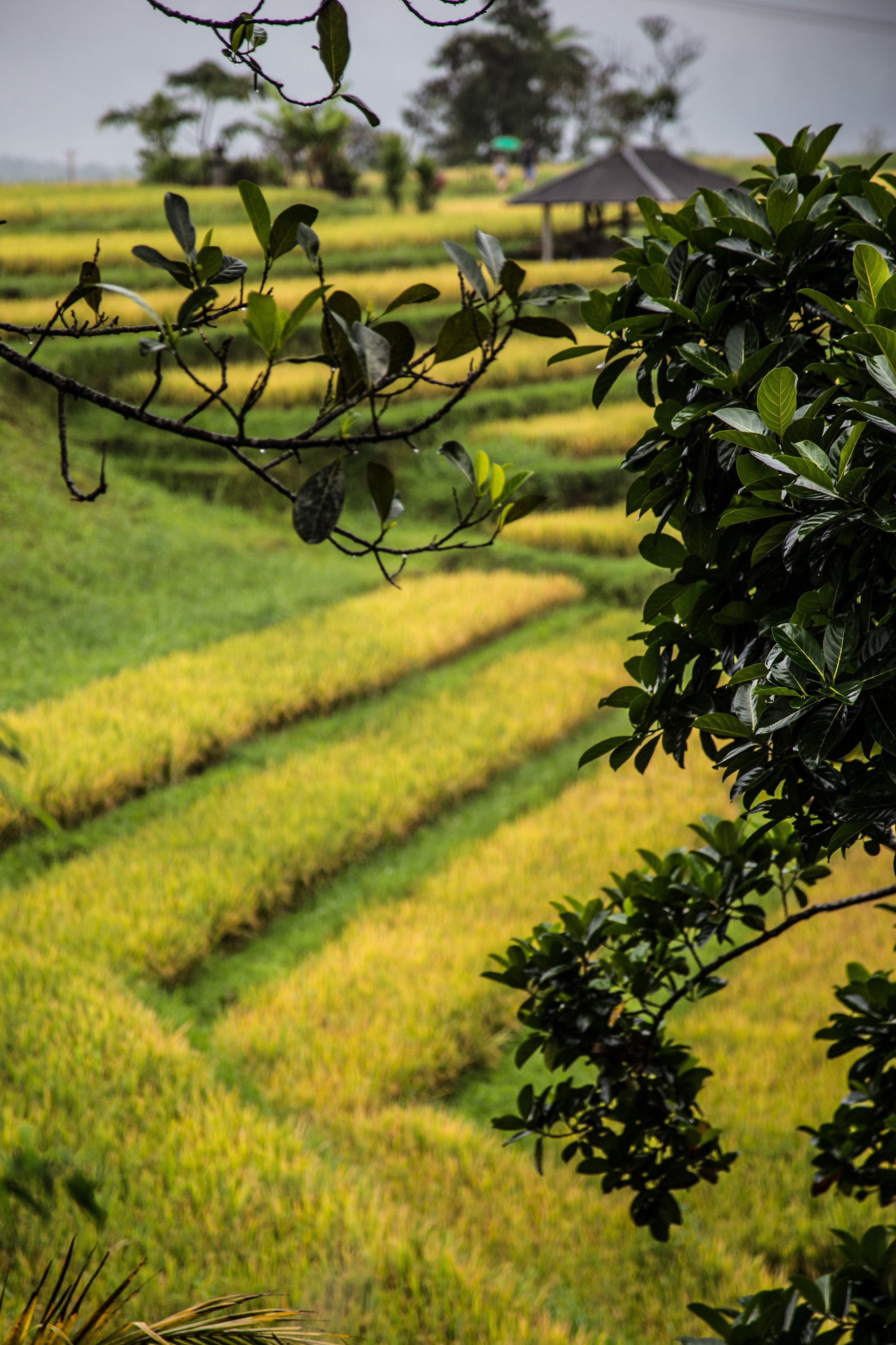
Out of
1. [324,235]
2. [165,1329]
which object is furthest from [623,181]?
[165,1329]

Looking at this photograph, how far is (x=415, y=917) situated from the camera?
327 cm

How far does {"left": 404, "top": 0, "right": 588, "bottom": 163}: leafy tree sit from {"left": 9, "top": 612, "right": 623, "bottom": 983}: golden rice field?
1537 cm

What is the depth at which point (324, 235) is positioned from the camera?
970 centimetres

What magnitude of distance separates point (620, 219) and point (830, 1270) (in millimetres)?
11324

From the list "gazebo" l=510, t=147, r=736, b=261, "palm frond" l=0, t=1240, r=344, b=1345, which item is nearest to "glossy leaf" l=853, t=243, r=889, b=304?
"palm frond" l=0, t=1240, r=344, b=1345

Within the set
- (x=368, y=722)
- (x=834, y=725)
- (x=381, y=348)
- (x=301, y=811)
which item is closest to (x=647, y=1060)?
(x=834, y=725)

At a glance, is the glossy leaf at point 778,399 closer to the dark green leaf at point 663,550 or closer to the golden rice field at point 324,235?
the dark green leaf at point 663,550

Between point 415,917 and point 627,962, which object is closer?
point 627,962

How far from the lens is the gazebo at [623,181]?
8516 mm

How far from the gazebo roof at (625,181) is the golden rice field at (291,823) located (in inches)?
214

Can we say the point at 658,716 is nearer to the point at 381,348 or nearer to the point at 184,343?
the point at 381,348

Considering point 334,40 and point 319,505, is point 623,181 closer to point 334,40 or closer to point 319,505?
point 334,40

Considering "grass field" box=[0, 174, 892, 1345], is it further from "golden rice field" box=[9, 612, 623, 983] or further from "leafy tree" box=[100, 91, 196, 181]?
"leafy tree" box=[100, 91, 196, 181]

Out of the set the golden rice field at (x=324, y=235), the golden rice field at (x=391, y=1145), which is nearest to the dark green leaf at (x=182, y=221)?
the golden rice field at (x=391, y=1145)
